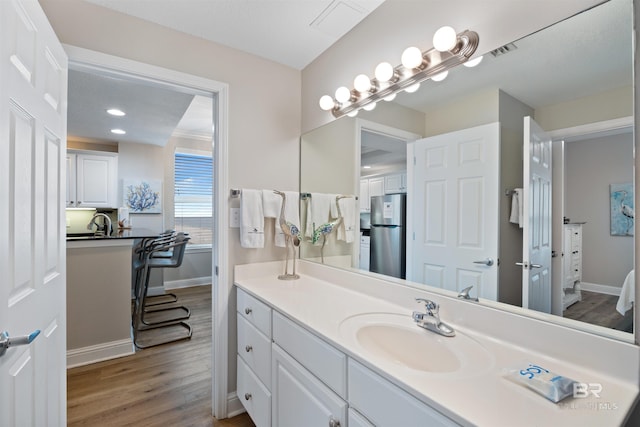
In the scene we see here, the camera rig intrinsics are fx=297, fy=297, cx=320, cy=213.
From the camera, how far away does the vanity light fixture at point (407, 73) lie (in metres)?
1.19

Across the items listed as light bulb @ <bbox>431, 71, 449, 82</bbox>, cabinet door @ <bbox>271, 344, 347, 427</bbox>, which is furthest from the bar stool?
light bulb @ <bbox>431, 71, 449, 82</bbox>

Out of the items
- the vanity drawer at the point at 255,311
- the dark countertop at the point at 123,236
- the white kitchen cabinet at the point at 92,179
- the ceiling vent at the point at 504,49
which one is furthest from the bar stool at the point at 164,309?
the ceiling vent at the point at 504,49

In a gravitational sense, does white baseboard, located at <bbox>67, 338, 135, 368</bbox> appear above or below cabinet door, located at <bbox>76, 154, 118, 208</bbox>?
below

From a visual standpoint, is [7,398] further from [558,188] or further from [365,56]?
[365,56]

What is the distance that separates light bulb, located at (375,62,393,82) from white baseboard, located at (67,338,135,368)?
2950mm

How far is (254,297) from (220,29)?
157cm

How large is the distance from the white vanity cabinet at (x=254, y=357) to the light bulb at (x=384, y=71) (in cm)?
130

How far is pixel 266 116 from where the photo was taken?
208 cm

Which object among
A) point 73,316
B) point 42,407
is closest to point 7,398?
point 42,407

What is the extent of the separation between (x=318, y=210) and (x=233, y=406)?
1.39 meters

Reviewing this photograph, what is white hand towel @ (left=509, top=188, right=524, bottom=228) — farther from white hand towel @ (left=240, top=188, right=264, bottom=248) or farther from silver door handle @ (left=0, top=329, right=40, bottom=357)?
silver door handle @ (left=0, top=329, right=40, bottom=357)

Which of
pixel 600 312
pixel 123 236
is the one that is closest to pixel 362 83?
pixel 600 312

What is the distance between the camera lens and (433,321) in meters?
1.15

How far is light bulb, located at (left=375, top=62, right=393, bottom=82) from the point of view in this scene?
1476 mm
